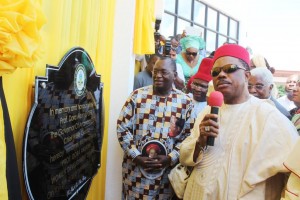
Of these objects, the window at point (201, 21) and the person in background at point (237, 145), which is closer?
the person in background at point (237, 145)

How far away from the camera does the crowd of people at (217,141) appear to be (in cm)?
169

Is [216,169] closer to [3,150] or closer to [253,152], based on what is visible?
[253,152]

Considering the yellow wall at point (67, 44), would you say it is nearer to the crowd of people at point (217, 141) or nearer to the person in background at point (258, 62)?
the crowd of people at point (217, 141)

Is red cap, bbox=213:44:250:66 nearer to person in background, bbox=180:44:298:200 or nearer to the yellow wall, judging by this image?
person in background, bbox=180:44:298:200

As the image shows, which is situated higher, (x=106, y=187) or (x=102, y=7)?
(x=102, y=7)

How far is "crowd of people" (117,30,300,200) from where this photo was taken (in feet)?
5.56

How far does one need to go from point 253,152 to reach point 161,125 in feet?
3.65

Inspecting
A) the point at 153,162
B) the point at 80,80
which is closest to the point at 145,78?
the point at 153,162

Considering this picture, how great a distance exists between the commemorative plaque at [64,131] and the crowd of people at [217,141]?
0.43 meters

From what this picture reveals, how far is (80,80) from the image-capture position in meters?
2.11

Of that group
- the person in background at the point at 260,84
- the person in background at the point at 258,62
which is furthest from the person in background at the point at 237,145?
the person in background at the point at 258,62

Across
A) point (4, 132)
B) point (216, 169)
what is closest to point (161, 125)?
point (216, 169)

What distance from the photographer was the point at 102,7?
263 cm

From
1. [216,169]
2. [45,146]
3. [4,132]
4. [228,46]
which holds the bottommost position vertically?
[216,169]
